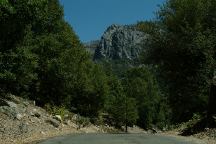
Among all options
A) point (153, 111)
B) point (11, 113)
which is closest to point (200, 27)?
point (11, 113)

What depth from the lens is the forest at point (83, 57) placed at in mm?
29812

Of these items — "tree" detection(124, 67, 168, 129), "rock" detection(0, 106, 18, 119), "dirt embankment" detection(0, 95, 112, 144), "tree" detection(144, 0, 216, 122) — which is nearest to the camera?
"dirt embankment" detection(0, 95, 112, 144)

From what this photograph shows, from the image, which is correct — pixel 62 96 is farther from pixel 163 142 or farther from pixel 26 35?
pixel 163 142

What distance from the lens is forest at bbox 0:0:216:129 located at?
97.8ft

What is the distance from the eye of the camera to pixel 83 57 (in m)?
55.5

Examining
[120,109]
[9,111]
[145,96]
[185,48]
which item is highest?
[185,48]

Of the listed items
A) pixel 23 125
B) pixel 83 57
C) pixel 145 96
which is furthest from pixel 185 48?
pixel 145 96

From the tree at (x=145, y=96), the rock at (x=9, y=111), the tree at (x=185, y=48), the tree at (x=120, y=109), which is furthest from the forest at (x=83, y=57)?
the tree at (x=145, y=96)

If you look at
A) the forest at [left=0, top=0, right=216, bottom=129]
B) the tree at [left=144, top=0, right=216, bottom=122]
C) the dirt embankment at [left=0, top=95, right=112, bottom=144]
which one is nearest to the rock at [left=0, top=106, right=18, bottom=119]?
the dirt embankment at [left=0, top=95, right=112, bottom=144]

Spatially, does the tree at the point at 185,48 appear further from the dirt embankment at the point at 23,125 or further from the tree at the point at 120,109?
the tree at the point at 120,109

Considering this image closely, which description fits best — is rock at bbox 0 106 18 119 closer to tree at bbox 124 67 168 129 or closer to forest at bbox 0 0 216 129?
forest at bbox 0 0 216 129

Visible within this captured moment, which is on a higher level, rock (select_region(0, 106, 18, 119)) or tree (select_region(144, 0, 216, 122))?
tree (select_region(144, 0, 216, 122))

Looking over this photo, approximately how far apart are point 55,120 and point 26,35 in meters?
8.20

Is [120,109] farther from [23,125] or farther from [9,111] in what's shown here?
[23,125]
